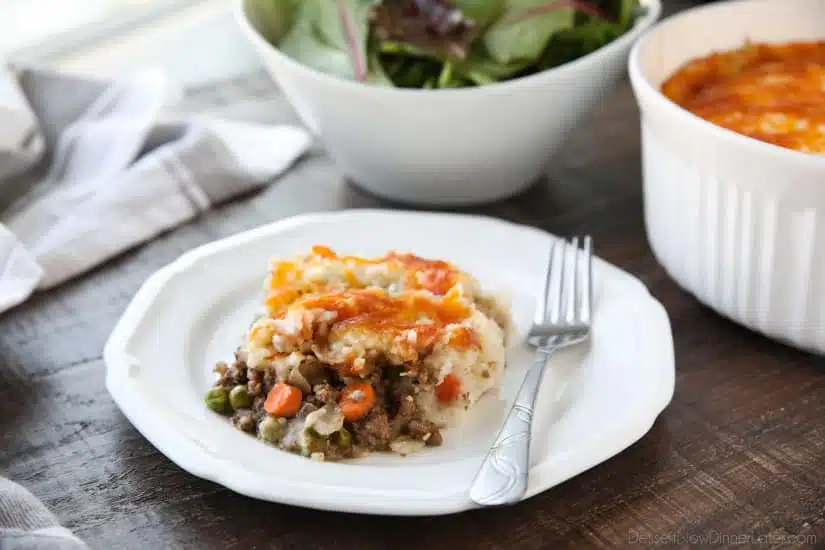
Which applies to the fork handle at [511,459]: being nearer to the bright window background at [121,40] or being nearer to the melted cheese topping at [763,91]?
the melted cheese topping at [763,91]

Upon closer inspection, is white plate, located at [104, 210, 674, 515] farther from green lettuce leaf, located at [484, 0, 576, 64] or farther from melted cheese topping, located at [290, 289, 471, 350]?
green lettuce leaf, located at [484, 0, 576, 64]

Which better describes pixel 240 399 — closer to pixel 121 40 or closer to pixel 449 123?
pixel 449 123

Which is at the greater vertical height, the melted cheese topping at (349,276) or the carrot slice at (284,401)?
the melted cheese topping at (349,276)

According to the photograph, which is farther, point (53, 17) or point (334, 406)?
point (53, 17)

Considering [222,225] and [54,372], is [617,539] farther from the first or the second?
[222,225]

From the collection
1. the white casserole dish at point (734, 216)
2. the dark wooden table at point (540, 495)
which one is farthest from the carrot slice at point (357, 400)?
the white casserole dish at point (734, 216)

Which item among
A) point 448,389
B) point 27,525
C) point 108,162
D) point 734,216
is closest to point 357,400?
point 448,389

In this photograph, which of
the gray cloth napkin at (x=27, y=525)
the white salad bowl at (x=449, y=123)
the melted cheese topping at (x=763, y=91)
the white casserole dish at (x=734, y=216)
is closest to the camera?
the gray cloth napkin at (x=27, y=525)
